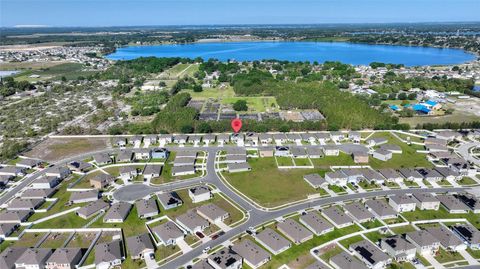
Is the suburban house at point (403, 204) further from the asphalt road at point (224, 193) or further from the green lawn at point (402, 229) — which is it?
the green lawn at point (402, 229)

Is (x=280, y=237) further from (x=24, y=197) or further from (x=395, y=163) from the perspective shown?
(x=24, y=197)

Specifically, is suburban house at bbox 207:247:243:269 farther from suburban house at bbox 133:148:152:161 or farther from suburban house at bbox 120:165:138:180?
suburban house at bbox 133:148:152:161

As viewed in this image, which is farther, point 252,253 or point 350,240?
point 350,240

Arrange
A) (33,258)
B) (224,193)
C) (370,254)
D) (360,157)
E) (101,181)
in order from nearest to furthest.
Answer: (33,258) → (370,254) → (224,193) → (101,181) → (360,157)

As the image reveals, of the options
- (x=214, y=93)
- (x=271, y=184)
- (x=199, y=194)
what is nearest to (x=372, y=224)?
(x=271, y=184)

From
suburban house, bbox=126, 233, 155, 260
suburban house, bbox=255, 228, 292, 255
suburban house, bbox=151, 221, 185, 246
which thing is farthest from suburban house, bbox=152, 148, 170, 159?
suburban house, bbox=255, 228, 292, 255

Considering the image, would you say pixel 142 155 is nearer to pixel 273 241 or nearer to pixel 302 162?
pixel 302 162

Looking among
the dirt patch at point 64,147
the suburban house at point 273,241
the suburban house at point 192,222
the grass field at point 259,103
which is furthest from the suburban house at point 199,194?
the grass field at point 259,103
